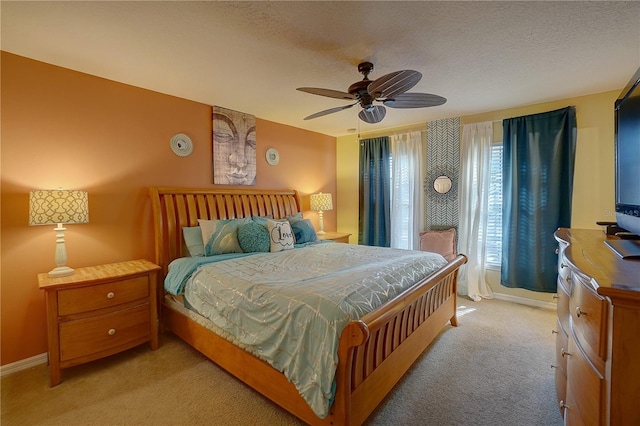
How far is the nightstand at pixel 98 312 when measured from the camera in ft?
6.93

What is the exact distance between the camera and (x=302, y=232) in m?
3.76

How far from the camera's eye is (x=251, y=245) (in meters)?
3.07

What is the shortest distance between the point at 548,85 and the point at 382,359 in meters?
3.32

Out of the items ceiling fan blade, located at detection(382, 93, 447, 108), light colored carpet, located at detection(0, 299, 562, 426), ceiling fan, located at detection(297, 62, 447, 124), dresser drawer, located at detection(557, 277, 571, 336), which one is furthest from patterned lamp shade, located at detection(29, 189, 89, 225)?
dresser drawer, located at detection(557, 277, 571, 336)

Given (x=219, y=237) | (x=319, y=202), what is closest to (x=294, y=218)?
(x=319, y=202)

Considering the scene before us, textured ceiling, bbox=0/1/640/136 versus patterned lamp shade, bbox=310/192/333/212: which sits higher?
textured ceiling, bbox=0/1/640/136

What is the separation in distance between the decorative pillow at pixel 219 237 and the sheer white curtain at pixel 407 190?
283 centimetres

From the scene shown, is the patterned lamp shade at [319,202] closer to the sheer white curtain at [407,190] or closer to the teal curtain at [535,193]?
the sheer white curtain at [407,190]

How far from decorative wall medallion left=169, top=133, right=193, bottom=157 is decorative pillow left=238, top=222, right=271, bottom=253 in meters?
1.18

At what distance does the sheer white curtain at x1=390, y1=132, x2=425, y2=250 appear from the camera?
15.1 feet

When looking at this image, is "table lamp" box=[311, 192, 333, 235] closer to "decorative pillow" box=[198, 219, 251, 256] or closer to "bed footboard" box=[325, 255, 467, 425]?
"decorative pillow" box=[198, 219, 251, 256]

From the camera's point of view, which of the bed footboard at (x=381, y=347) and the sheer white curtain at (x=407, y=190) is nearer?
the bed footboard at (x=381, y=347)

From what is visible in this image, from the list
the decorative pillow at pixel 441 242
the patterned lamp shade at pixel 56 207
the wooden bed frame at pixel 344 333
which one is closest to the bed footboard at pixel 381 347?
the wooden bed frame at pixel 344 333

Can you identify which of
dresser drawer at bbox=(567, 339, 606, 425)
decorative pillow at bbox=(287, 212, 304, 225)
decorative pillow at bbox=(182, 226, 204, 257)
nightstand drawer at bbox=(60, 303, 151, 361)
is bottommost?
nightstand drawer at bbox=(60, 303, 151, 361)
